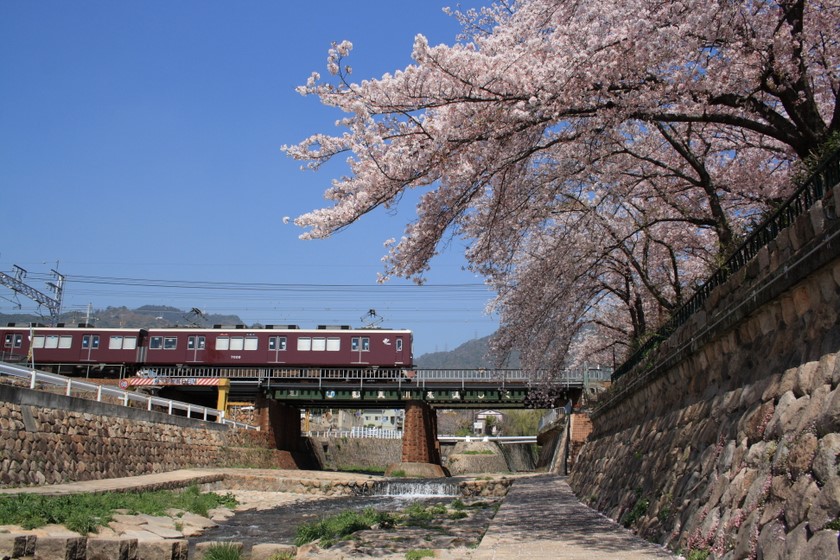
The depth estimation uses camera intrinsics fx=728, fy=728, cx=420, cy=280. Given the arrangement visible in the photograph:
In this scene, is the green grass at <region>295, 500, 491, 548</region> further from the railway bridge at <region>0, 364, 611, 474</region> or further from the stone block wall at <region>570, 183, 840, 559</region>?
the railway bridge at <region>0, 364, 611, 474</region>

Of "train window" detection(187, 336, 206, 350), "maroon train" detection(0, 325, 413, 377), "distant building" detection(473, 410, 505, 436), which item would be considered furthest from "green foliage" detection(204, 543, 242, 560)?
"distant building" detection(473, 410, 505, 436)

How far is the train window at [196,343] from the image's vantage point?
138ft

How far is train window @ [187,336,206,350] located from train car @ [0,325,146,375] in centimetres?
265

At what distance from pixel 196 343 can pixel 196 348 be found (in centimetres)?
30

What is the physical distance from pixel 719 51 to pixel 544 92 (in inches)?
84.8

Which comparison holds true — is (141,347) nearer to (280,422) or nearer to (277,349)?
(277,349)

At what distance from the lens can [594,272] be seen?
16828mm

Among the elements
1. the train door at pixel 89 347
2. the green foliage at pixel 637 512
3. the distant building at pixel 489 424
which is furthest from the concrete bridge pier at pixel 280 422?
the distant building at pixel 489 424

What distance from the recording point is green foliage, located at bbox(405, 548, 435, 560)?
7.39 meters

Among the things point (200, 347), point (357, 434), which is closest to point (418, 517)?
point (200, 347)

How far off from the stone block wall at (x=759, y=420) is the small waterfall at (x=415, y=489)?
708 inches

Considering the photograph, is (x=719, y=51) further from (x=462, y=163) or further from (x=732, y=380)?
(x=732, y=380)

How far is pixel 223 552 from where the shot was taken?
28.1 ft

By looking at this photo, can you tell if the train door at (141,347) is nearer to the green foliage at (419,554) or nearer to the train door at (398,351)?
the train door at (398,351)
